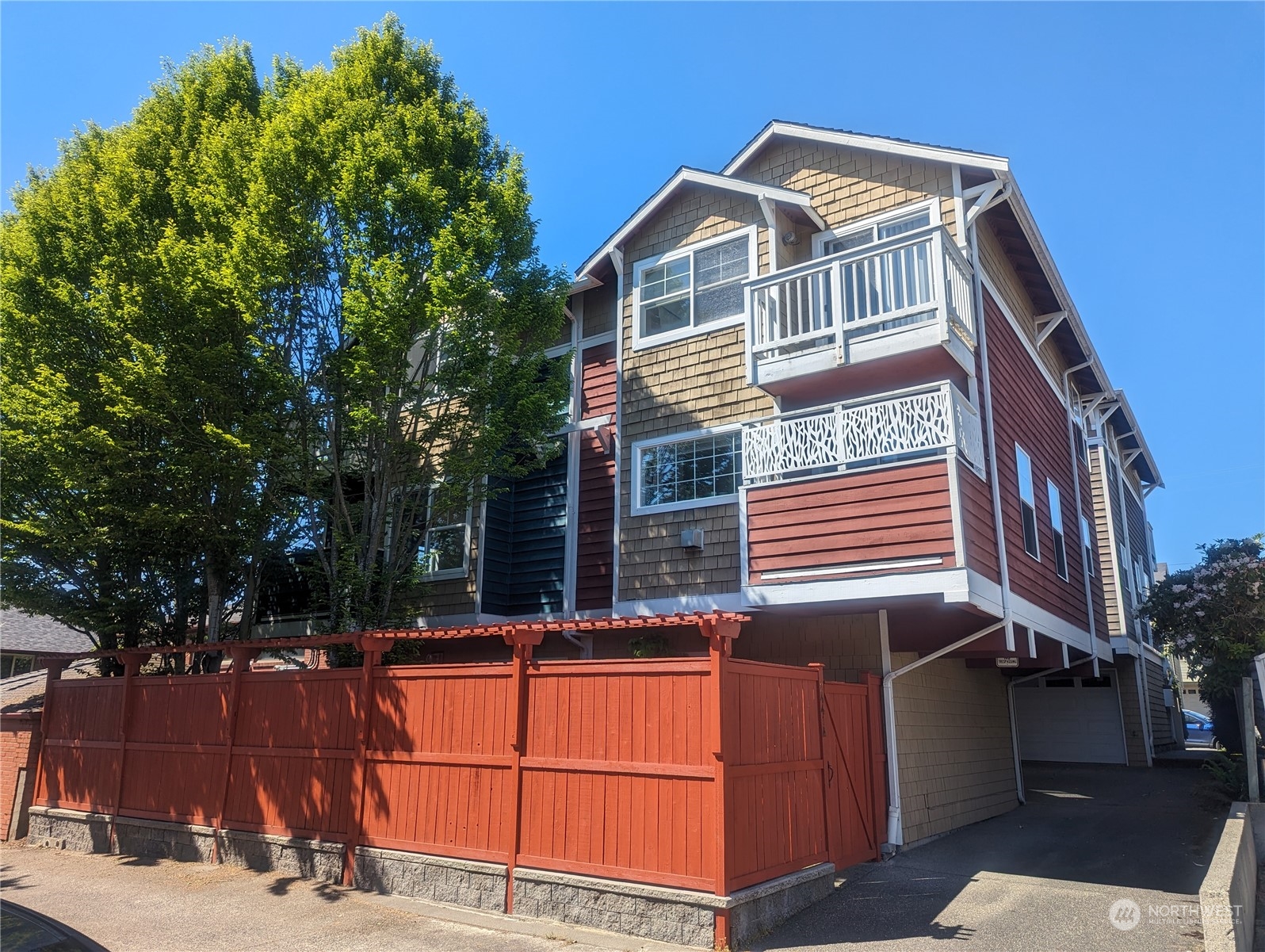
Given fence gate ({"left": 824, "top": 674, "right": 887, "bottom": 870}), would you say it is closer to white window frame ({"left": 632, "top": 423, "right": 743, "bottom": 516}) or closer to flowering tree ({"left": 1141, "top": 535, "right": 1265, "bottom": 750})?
white window frame ({"left": 632, "top": 423, "right": 743, "bottom": 516})

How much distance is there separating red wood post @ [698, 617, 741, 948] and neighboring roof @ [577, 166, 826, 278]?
7.29m

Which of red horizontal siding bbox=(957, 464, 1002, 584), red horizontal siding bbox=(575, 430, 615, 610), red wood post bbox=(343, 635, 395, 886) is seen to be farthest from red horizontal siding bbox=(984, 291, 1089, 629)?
red wood post bbox=(343, 635, 395, 886)

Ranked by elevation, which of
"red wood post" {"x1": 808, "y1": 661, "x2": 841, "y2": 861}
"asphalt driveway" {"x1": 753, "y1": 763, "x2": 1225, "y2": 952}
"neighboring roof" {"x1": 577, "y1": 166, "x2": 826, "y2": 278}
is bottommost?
"asphalt driveway" {"x1": 753, "y1": 763, "x2": 1225, "y2": 952}

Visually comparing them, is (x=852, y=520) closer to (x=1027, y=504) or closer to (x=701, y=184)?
(x=1027, y=504)

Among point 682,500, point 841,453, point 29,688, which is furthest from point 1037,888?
point 29,688

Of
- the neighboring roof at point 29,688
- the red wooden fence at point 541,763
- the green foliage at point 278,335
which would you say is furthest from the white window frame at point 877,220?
the neighboring roof at point 29,688

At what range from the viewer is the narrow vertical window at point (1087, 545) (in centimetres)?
1623

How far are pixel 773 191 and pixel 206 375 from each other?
8517mm

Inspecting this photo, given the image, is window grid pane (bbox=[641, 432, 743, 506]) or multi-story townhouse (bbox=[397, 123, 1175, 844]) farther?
window grid pane (bbox=[641, 432, 743, 506])

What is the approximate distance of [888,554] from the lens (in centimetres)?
948

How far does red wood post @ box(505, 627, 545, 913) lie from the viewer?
27.3ft

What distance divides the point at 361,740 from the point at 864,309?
27.8ft

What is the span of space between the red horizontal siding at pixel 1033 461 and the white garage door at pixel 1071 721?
456 centimetres

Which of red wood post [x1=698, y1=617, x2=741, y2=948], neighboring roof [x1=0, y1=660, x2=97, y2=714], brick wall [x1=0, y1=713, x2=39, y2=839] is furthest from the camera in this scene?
neighboring roof [x1=0, y1=660, x2=97, y2=714]
